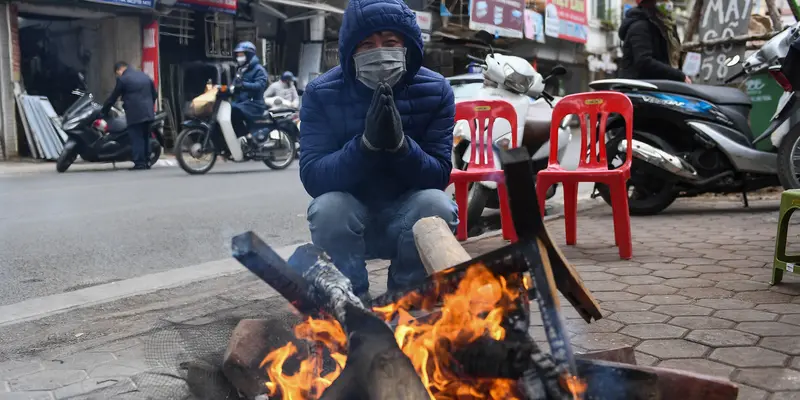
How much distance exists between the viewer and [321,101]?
2.87m

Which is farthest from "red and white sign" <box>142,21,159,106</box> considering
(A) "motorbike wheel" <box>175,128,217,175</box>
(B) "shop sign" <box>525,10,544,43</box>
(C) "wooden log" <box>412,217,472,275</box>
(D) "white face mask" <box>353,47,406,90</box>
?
(C) "wooden log" <box>412,217,472,275</box>

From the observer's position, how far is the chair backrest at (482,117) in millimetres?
5086

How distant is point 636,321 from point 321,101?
1576mm

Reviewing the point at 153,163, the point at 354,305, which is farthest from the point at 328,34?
the point at 354,305

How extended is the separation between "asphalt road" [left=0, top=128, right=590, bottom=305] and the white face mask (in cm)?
127

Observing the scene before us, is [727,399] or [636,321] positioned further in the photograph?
[636,321]

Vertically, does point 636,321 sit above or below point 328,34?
below

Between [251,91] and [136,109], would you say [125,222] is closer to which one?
[136,109]

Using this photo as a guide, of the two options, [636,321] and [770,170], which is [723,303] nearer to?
[636,321]

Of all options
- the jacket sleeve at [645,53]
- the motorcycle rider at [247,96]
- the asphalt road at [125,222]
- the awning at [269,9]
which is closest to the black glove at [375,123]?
the asphalt road at [125,222]

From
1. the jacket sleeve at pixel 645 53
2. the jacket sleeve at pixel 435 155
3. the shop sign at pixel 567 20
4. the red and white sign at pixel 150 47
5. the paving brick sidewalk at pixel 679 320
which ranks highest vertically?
the shop sign at pixel 567 20

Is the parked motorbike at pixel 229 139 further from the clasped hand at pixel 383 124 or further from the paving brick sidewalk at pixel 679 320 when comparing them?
the clasped hand at pixel 383 124

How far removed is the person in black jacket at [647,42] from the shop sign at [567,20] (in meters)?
18.6

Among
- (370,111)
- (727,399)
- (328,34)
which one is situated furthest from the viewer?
(328,34)
